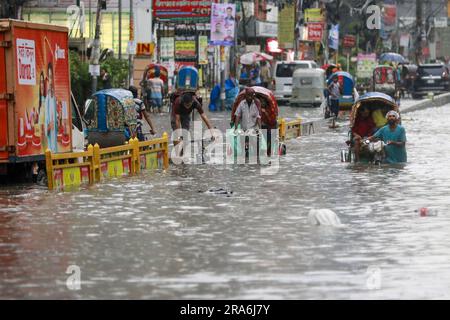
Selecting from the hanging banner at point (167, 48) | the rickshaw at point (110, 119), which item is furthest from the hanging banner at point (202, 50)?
the rickshaw at point (110, 119)

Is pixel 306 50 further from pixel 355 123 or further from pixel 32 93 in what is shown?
pixel 32 93

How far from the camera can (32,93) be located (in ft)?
71.2

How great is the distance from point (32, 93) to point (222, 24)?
29.0 metres

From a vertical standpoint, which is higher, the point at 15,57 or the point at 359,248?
the point at 15,57

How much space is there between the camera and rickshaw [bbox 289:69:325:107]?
188 feet

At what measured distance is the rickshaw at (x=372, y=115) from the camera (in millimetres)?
25625

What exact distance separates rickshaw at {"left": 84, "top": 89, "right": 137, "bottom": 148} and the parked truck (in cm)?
371

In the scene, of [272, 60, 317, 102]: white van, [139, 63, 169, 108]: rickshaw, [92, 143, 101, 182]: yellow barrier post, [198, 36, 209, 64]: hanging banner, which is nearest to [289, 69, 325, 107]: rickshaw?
[272, 60, 317, 102]: white van

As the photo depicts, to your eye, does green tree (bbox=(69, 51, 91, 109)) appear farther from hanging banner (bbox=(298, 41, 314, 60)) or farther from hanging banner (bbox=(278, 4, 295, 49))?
hanging banner (bbox=(298, 41, 314, 60))

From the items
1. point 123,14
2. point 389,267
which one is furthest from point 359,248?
point 123,14

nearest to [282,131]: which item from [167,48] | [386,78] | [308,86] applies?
[308,86]

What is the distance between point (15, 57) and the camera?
20984 millimetres
